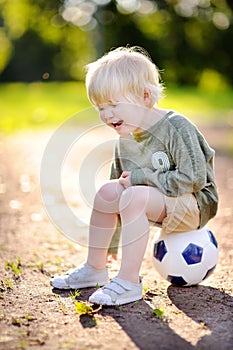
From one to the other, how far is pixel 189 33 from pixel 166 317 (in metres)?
33.5

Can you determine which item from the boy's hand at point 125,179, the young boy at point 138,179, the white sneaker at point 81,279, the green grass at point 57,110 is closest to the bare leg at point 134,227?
the young boy at point 138,179

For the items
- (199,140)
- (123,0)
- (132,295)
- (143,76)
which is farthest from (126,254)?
(123,0)

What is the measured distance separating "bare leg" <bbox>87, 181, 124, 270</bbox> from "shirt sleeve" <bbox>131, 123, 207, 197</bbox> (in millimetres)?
143

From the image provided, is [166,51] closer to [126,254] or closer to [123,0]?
[123,0]

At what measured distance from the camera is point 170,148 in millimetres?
3482

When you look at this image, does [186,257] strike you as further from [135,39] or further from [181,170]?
[135,39]

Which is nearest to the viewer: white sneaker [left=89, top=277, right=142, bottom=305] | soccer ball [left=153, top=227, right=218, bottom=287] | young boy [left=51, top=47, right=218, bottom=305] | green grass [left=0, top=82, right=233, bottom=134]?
white sneaker [left=89, top=277, right=142, bottom=305]

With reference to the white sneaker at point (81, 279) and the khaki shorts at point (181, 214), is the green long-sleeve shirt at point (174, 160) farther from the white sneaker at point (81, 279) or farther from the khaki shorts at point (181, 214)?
the white sneaker at point (81, 279)

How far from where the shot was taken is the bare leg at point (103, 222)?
140 inches

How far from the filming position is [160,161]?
355 cm

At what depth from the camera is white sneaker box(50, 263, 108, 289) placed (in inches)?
143

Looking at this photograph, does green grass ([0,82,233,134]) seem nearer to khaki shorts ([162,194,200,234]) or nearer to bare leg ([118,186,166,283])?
khaki shorts ([162,194,200,234])

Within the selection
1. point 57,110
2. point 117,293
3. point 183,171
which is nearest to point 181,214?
point 183,171

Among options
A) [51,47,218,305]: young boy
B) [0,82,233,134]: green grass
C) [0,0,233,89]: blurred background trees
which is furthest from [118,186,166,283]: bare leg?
[0,0,233,89]: blurred background trees
